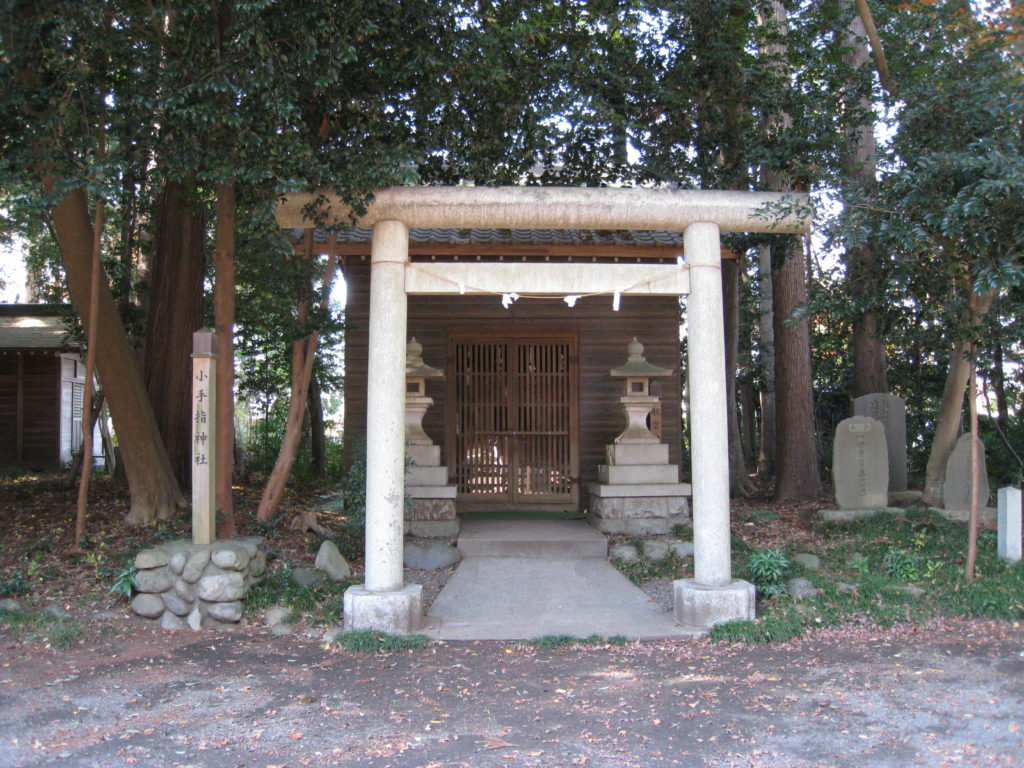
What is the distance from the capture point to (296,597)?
6902 millimetres

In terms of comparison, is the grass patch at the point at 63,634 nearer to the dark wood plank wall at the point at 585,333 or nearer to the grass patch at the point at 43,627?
the grass patch at the point at 43,627

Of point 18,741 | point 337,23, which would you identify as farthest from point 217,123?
point 18,741

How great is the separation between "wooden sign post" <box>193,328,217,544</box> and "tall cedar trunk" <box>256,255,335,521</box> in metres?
1.82

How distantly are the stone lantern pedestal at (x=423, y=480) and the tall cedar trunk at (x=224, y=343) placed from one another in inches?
93.8

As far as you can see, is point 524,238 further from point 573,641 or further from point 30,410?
point 30,410

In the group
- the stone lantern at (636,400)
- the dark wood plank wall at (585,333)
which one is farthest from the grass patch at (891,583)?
the dark wood plank wall at (585,333)

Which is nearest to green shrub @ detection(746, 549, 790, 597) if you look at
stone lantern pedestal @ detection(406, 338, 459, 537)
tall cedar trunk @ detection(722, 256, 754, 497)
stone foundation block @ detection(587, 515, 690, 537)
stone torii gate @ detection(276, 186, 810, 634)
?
stone torii gate @ detection(276, 186, 810, 634)

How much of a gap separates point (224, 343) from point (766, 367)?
12514mm

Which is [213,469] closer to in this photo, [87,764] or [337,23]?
[87,764]

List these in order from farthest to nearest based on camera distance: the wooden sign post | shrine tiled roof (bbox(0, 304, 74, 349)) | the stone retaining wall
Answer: shrine tiled roof (bbox(0, 304, 74, 349)) < the wooden sign post < the stone retaining wall

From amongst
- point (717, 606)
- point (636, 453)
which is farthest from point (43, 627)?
point (636, 453)

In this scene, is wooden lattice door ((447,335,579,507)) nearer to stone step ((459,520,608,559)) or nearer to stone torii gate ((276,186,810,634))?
stone step ((459,520,608,559))

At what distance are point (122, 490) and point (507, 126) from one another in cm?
722

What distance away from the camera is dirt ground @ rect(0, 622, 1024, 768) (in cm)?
414
